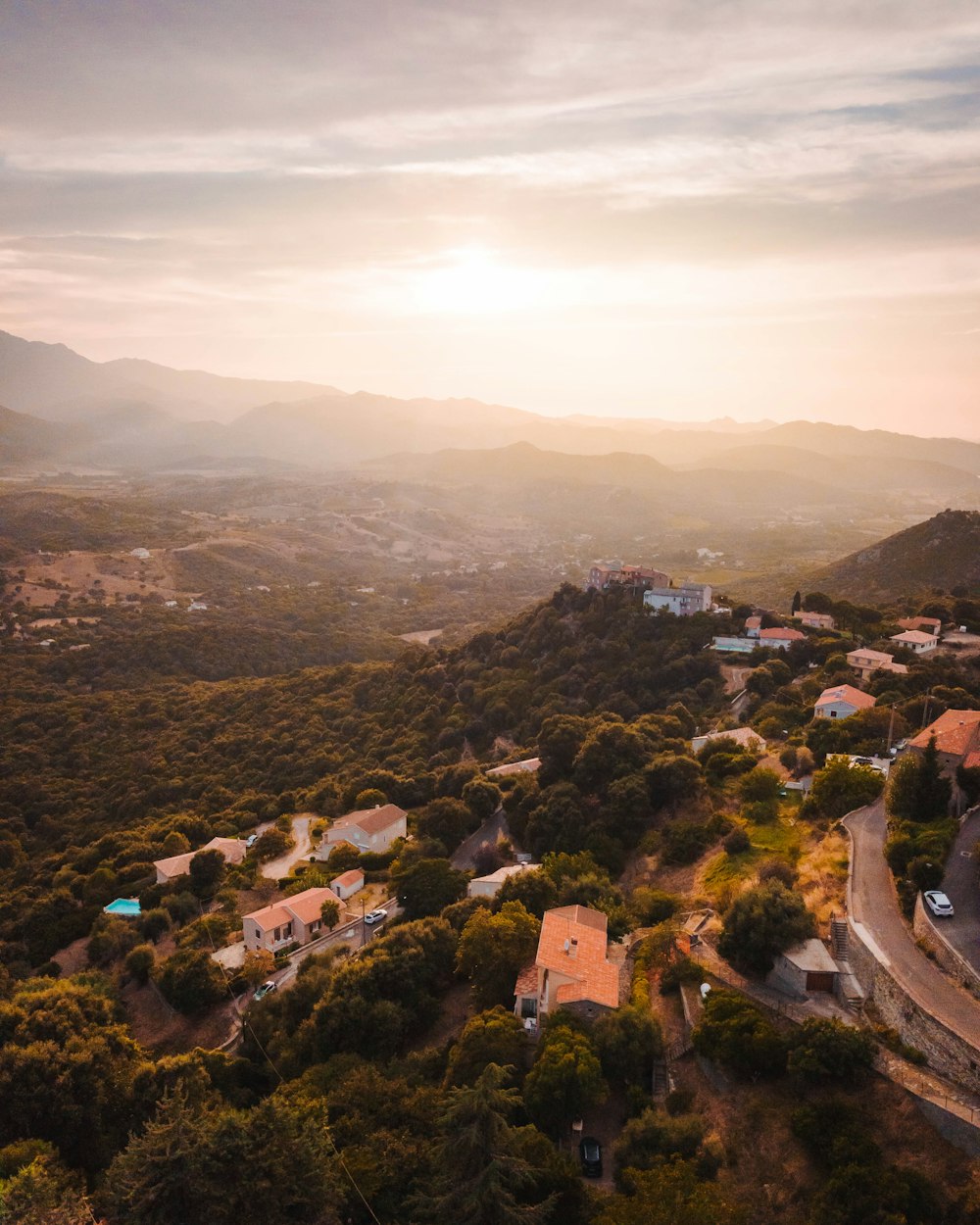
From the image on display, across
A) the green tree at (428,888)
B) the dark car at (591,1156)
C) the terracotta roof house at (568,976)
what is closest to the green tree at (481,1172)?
the dark car at (591,1156)

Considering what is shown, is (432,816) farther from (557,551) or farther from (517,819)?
(557,551)

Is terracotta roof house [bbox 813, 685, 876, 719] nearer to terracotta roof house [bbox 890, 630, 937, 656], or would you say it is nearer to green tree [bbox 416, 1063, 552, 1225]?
terracotta roof house [bbox 890, 630, 937, 656]

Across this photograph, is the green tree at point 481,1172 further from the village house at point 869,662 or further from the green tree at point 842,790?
the village house at point 869,662

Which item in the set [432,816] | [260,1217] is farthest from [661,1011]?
[432,816]

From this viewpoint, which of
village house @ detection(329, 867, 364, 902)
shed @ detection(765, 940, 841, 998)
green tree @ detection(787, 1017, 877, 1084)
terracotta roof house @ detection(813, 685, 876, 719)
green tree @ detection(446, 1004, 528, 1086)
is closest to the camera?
green tree @ detection(787, 1017, 877, 1084)

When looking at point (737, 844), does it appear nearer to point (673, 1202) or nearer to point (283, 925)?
point (673, 1202)

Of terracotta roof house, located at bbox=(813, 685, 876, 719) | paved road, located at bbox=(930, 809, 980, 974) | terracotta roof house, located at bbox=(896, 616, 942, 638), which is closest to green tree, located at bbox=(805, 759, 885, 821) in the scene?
paved road, located at bbox=(930, 809, 980, 974)
